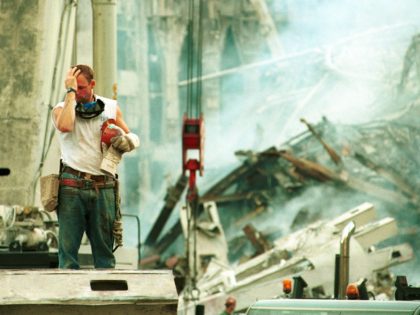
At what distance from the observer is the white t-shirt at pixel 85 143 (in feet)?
29.8

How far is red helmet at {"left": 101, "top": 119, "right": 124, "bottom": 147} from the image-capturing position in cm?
897

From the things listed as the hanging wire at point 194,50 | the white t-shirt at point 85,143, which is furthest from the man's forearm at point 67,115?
the hanging wire at point 194,50

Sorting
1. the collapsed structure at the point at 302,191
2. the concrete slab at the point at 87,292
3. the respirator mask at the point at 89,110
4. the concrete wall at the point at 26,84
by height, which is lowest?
the concrete slab at the point at 87,292

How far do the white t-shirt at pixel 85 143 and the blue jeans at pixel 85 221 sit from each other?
4.1 inches

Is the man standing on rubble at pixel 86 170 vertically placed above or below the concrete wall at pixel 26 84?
below

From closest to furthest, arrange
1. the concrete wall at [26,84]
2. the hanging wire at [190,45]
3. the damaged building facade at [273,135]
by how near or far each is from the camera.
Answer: the concrete wall at [26,84]
the damaged building facade at [273,135]
the hanging wire at [190,45]

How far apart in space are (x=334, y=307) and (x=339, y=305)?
66mm

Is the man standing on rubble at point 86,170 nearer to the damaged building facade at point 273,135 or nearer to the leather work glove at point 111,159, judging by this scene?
the leather work glove at point 111,159

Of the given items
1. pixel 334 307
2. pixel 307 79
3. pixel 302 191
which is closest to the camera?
pixel 334 307

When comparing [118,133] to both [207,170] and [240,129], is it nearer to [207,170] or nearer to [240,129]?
[207,170]

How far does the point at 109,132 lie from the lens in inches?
354

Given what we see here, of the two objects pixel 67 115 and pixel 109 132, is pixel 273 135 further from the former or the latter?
pixel 67 115

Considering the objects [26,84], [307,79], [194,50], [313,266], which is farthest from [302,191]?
[26,84]

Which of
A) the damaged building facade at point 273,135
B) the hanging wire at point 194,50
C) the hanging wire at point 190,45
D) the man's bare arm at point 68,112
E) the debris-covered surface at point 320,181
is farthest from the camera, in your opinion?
the hanging wire at point 194,50
